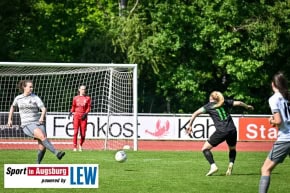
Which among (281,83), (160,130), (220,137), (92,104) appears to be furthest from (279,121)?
(160,130)

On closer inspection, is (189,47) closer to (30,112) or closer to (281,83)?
(30,112)

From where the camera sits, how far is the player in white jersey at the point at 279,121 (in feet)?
40.7

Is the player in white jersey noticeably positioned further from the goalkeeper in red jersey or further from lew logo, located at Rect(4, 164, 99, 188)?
the goalkeeper in red jersey

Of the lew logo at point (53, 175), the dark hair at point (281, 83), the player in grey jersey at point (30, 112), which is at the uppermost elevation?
the dark hair at point (281, 83)

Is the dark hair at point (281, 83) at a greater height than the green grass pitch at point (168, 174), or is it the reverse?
the dark hair at point (281, 83)

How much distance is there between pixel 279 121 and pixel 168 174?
226 inches

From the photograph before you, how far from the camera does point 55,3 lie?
5194 cm

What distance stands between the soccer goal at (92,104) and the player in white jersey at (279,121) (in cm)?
1566

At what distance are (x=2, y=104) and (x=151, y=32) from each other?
43.7 ft

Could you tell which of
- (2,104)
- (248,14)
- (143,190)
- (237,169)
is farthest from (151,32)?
(143,190)

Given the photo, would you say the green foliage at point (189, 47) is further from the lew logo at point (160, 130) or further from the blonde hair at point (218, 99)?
the blonde hair at point (218, 99)

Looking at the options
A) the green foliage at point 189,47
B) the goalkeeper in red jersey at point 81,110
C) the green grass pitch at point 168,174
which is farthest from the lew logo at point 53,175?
the green foliage at point 189,47

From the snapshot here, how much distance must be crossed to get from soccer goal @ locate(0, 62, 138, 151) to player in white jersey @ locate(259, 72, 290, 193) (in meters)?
15.7

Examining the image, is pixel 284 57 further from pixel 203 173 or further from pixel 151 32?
pixel 203 173
